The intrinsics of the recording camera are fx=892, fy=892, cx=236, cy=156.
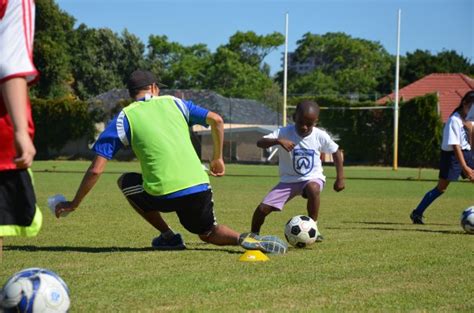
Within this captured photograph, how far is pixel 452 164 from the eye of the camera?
12.3 meters

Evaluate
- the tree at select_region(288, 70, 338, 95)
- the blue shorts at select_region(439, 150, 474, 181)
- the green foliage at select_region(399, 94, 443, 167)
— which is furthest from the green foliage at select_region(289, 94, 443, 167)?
the tree at select_region(288, 70, 338, 95)

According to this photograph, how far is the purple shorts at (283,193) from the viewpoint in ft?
31.4

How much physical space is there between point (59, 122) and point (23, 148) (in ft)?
178

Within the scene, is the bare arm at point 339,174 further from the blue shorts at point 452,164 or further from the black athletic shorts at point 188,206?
the blue shorts at point 452,164

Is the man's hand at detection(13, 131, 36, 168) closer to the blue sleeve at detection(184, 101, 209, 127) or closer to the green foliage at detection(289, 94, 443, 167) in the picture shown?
the blue sleeve at detection(184, 101, 209, 127)

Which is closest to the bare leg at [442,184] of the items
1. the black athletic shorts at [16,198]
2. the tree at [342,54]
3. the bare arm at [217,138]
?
the bare arm at [217,138]

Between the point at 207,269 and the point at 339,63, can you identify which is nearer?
the point at 207,269

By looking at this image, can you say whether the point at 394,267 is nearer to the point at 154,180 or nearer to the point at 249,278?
the point at 249,278

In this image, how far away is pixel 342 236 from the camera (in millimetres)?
10359

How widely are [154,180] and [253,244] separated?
107 cm

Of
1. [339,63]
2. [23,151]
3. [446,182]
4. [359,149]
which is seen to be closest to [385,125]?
[359,149]

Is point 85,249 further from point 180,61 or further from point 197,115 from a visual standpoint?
point 180,61

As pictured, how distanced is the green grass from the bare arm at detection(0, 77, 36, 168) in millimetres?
1644

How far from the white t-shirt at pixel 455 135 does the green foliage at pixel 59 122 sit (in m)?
46.7
